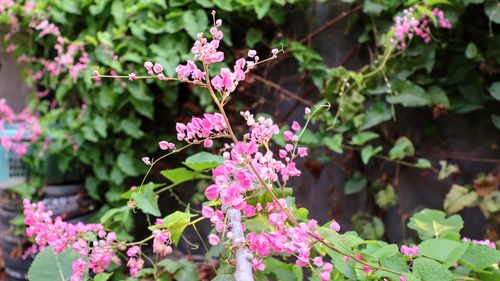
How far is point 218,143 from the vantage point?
1.94 metres

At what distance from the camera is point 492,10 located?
1.47m

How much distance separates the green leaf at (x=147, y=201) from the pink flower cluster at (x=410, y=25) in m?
1.04

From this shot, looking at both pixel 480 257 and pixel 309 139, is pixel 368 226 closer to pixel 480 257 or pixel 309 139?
pixel 309 139

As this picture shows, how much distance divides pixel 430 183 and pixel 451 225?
0.86 m

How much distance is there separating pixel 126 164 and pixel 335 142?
858 mm

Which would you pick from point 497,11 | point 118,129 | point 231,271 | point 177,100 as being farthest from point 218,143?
point 231,271

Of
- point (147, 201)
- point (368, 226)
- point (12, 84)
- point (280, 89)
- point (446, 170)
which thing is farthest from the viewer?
point (12, 84)

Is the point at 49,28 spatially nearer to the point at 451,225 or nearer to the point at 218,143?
the point at 218,143

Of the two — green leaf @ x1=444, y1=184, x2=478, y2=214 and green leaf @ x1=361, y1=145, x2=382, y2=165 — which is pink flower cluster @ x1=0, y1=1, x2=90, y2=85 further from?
green leaf @ x1=444, y1=184, x2=478, y2=214

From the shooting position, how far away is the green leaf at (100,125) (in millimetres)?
1851

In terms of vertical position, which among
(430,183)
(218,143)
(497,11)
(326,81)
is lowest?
(430,183)

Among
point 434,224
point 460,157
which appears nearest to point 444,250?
point 434,224

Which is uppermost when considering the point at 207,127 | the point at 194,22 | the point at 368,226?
the point at 194,22

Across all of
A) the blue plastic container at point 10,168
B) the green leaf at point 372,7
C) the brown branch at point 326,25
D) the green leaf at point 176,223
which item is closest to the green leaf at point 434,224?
the green leaf at point 176,223
